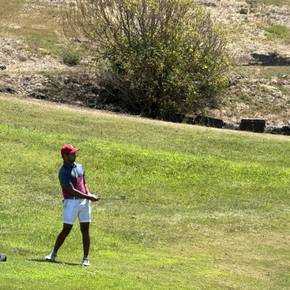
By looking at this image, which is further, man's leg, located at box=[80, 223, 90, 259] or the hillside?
the hillside

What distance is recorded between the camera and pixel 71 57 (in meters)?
50.0

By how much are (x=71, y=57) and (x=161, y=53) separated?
9328 millimetres

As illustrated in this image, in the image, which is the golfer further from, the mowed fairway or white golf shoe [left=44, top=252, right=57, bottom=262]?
the mowed fairway

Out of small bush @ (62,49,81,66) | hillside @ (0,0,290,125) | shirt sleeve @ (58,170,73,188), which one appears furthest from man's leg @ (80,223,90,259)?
small bush @ (62,49,81,66)

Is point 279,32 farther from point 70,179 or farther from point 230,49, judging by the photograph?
point 70,179

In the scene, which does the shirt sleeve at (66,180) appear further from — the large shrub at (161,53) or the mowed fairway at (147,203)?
the large shrub at (161,53)

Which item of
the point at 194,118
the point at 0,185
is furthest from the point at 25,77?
the point at 0,185

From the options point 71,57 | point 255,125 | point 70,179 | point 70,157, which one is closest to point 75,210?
point 70,179

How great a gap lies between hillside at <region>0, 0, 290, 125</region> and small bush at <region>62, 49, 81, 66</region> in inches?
6.1

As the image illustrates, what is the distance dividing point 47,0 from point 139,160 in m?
35.4

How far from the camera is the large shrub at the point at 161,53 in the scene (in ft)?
138

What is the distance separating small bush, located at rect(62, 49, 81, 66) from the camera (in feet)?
163

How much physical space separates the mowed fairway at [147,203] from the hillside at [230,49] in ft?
15.5

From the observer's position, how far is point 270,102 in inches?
1907
